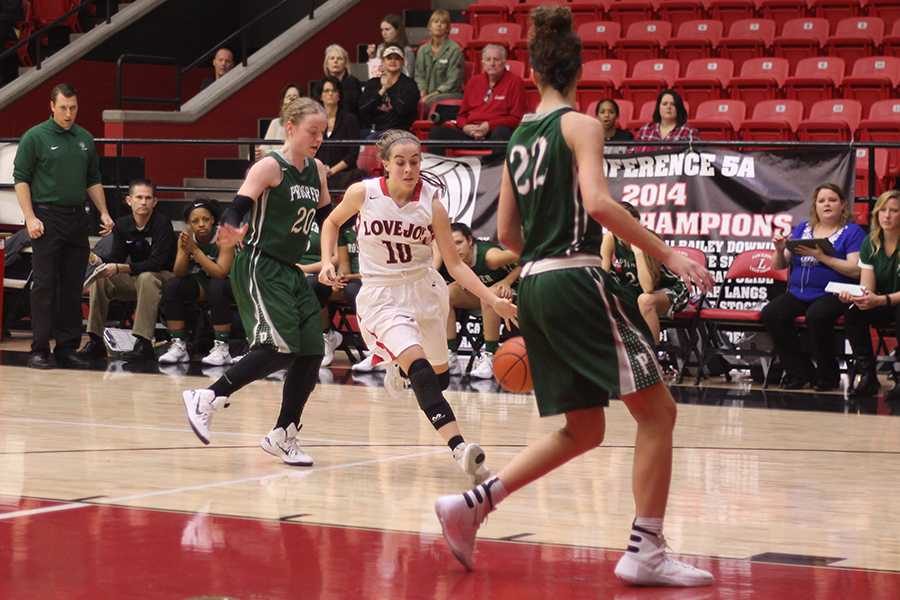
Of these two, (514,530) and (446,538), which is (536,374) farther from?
(514,530)

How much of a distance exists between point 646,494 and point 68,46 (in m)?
14.4

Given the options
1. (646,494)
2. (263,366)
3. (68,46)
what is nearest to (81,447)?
(263,366)

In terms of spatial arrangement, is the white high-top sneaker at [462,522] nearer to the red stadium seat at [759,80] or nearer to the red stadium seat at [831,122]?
the red stadium seat at [831,122]

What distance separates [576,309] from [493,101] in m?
8.55

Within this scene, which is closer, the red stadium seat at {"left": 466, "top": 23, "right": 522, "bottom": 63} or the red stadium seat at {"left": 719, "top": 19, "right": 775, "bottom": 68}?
the red stadium seat at {"left": 719, "top": 19, "right": 775, "bottom": 68}

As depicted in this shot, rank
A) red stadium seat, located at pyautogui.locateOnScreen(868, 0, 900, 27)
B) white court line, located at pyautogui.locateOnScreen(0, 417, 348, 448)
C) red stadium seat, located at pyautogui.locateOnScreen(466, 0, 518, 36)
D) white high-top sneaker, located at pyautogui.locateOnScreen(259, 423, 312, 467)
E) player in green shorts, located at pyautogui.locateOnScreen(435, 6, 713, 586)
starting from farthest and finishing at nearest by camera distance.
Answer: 1. red stadium seat, located at pyautogui.locateOnScreen(466, 0, 518, 36)
2. red stadium seat, located at pyautogui.locateOnScreen(868, 0, 900, 27)
3. white court line, located at pyautogui.locateOnScreen(0, 417, 348, 448)
4. white high-top sneaker, located at pyautogui.locateOnScreen(259, 423, 312, 467)
5. player in green shorts, located at pyautogui.locateOnScreen(435, 6, 713, 586)

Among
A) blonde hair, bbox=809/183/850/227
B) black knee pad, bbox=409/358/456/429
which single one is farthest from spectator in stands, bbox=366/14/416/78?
black knee pad, bbox=409/358/456/429

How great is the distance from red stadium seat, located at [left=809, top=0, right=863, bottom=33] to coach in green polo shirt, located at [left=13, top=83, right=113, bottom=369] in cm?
709

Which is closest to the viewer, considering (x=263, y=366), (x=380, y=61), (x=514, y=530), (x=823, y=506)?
(x=514, y=530)

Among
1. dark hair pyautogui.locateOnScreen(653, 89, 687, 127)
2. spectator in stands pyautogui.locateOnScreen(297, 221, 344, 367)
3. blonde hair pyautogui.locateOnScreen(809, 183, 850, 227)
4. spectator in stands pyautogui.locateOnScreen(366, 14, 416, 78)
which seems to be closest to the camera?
blonde hair pyautogui.locateOnScreen(809, 183, 850, 227)

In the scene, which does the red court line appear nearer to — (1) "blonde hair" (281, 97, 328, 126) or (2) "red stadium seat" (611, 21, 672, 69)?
(1) "blonde hair" (281, 97, 328, 126)

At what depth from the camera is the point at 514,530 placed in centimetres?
513

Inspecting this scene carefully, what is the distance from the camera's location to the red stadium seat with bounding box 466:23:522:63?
14820 mm

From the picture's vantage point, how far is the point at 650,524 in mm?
4223
